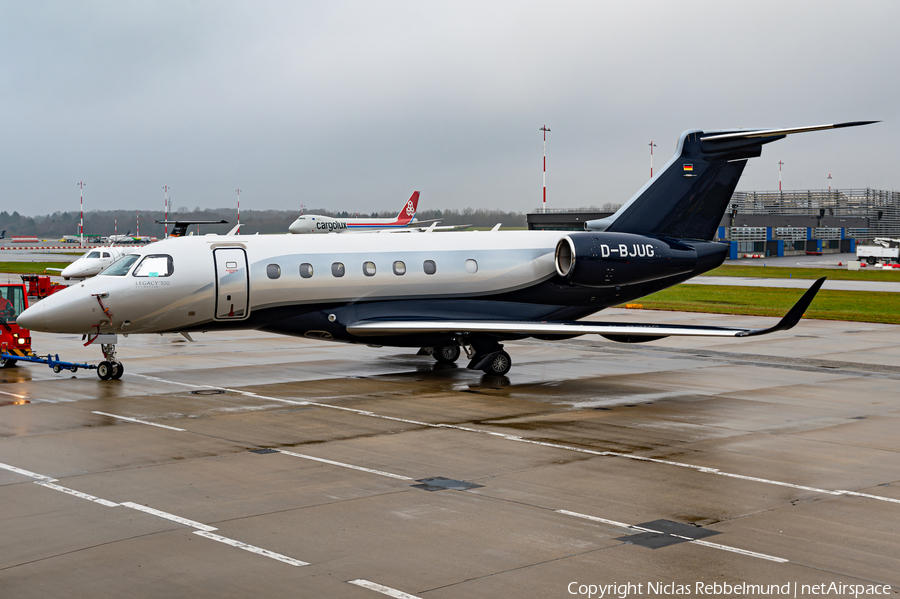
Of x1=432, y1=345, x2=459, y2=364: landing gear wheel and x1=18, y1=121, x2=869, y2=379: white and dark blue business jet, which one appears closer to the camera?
x1=18, y1=121, x2=869, y2=379: white and dark blue business jet

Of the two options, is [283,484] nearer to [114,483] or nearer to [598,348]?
[114,483]

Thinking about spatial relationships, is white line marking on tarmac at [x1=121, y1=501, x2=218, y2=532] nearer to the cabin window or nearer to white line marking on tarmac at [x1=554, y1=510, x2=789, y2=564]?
white line marking on tarmac at [x1=554, y1=510, x2=789, y2=564]

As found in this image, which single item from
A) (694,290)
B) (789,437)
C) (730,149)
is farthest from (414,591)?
(694,290)


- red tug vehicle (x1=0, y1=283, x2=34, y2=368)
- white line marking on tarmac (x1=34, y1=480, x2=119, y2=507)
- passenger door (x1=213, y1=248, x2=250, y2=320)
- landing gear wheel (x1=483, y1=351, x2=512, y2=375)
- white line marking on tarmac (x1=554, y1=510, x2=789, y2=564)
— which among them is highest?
passenger door (x1=213, y1=248, x2=250, y2=320)

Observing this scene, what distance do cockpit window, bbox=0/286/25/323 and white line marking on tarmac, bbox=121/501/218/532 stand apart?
1439cm

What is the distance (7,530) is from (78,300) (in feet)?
34.6

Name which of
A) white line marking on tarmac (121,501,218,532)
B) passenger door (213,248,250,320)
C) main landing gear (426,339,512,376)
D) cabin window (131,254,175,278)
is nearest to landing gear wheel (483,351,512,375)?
main landing gear (426,339,512,376)

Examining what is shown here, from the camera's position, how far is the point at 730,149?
2366cm

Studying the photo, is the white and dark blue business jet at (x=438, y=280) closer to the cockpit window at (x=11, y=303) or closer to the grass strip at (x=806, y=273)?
the cockpit window at (x=11, y=303)

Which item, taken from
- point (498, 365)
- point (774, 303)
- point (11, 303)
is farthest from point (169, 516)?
point (774, 303)

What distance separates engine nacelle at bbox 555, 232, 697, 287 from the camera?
2197 cm

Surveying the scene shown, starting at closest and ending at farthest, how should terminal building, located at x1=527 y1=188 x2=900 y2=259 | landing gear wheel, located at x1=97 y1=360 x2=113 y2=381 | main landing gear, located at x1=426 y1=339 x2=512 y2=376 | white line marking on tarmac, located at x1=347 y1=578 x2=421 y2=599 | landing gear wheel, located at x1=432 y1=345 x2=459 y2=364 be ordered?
white line marking on tarmac, located at x1=347 y1=578 x2=421 y2=599 → landing gear wheel, located at x1=97 y1=360 x2=113 y2=381 → main landing gear, located at x1=426 y1=339 x2=512 y2=376 → landing gear wheel, located at x1=432 y1=345 x2=459 y2=364 → terminal building, located at x1=527 y1=188 x2=900 y2=259

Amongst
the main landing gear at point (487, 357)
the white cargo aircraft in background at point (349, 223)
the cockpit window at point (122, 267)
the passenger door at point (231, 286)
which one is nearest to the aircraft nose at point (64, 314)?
the cockpit window at point (122, 267)

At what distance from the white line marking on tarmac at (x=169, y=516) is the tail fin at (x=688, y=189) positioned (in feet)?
53.2
